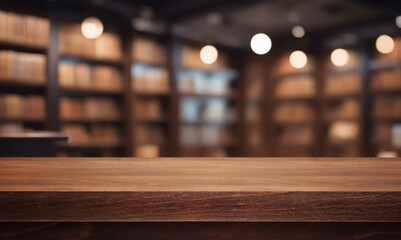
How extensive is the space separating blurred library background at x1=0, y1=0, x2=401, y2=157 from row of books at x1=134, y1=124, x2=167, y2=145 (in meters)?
0.02

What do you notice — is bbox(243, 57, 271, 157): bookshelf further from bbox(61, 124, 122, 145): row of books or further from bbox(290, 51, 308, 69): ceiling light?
bbox(61, 124, 122, 145): row of books

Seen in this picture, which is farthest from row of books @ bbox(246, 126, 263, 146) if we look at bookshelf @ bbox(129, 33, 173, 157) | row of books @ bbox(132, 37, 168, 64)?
row of books @ bbox(132, 37, 168, 64)

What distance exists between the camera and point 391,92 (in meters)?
5.96

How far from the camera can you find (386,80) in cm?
593

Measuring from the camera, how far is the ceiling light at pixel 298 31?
7078 millimetres

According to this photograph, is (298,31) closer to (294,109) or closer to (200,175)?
(294,109)

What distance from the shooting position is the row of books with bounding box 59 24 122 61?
4.88 metres

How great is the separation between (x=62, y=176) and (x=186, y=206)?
0.27 m

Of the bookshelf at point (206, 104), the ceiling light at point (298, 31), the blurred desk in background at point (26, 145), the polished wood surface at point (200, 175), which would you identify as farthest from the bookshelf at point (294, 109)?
the polished wood surface at point (200, 175)

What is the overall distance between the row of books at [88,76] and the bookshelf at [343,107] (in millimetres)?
3687

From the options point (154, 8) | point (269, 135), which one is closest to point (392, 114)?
point (269, 135)

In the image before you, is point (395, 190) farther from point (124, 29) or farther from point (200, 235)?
point (124, 29)

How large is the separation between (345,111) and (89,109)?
13.7 ft

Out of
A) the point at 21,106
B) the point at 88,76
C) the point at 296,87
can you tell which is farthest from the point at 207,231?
the point at 296,87
